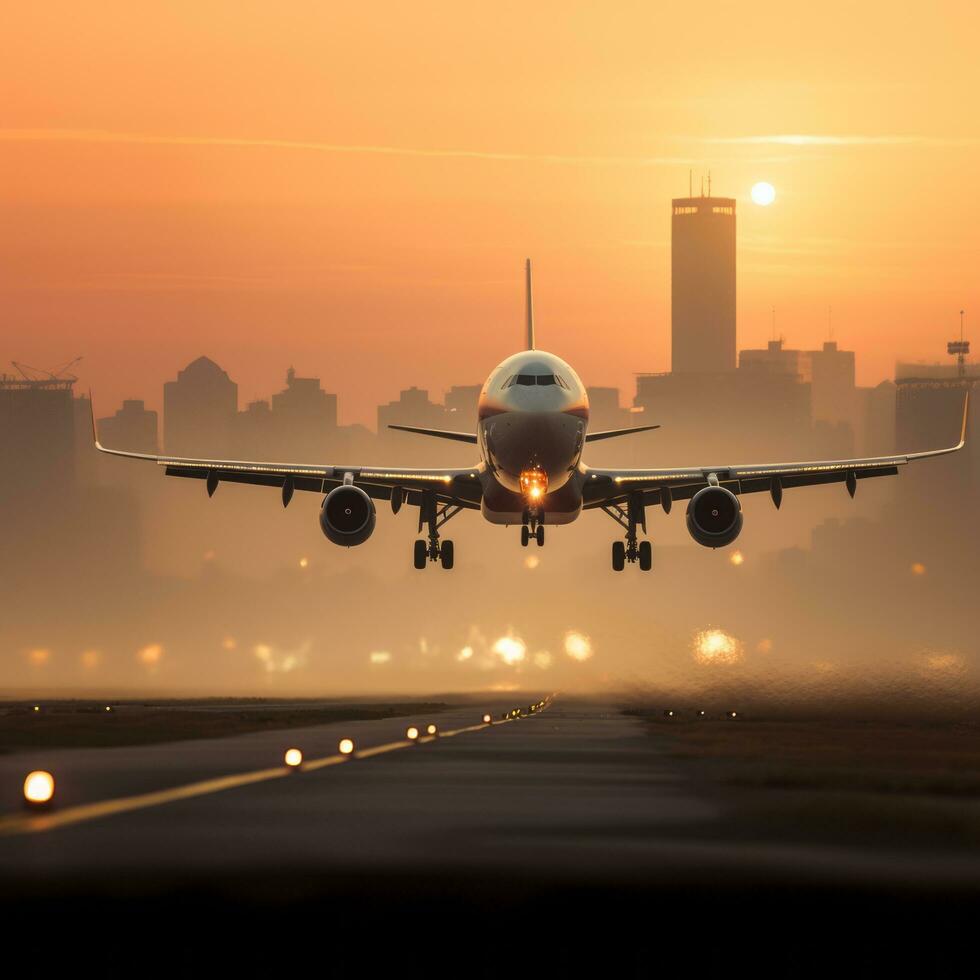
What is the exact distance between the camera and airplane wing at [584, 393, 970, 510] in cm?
8425

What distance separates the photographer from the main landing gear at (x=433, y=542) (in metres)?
90.2

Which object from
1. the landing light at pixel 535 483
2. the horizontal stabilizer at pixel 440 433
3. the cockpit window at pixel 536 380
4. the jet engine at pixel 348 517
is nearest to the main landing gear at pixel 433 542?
the horizontal stabilizer at pixel 440 433

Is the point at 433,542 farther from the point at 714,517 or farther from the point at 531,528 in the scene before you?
the point at 714,517

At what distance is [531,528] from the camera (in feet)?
268

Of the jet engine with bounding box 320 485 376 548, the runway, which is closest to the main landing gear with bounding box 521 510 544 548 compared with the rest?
the jet engine with bounding box 320 485 376 548

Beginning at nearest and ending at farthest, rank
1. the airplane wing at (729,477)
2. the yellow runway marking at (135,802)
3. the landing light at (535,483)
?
1. the yellow runway marking at (135,802)
2. the landing light at (535,483)
3. the airplane wing at (729,477)

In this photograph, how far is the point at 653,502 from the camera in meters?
91.4

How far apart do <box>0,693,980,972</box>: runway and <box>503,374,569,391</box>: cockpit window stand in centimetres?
3798

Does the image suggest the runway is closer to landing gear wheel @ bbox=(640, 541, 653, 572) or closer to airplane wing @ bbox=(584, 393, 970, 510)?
airplane wing @ bbox=(584, 393, 970, 510)

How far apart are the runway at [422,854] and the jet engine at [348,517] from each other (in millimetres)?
40249

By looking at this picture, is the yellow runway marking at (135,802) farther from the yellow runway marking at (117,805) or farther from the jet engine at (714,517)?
the jet engine at (714,517)

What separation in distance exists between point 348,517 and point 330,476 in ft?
22.2

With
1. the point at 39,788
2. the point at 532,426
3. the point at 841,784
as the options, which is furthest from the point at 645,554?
the point at 39,788

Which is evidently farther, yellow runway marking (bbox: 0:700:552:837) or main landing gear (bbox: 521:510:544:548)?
main landing gear (bbox: 521:510:544:548)
